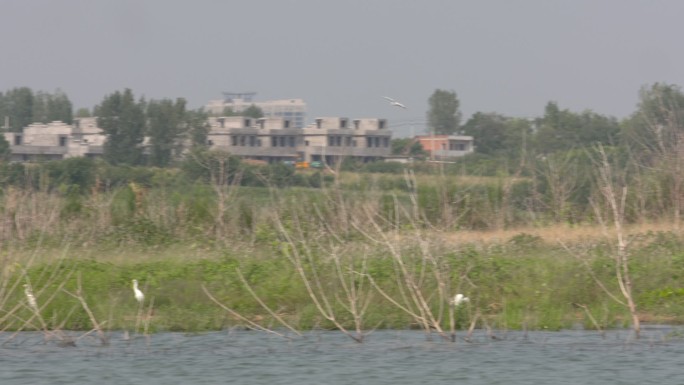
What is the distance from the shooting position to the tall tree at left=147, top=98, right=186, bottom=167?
36312 mm

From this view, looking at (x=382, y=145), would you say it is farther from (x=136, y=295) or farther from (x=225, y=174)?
(x=136, y=295)

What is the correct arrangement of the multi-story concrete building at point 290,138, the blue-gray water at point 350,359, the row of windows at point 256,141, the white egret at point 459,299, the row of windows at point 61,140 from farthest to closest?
1. the row of windows at point 256,141
2. the row of windows at point 61,140
3. the multi-story concrete building at point 290,138
4. the white egret at point 459,299
5. the blue-gray water at point 350,359

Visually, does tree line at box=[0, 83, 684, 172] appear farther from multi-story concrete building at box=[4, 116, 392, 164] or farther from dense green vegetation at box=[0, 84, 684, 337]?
dense green vegetation at box=[0, 84, 684, 337]

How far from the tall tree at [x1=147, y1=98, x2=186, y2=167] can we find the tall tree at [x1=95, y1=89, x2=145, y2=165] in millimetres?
440

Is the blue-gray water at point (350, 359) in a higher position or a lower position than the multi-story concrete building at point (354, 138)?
lower

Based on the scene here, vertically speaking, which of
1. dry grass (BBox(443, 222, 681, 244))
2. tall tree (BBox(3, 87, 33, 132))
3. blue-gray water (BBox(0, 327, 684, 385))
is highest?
tall tree (BBox(3, 87, 33, 132))

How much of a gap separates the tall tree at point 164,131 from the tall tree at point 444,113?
23.2 m

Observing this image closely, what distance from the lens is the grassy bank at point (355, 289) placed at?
1189 centimetres

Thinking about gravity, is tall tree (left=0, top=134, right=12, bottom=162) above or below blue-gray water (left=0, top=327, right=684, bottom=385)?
above

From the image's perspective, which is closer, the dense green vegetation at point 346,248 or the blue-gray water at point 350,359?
the blue-gray water at point 350,359

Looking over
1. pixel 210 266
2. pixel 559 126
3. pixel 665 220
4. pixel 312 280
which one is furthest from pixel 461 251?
pixel 559 126

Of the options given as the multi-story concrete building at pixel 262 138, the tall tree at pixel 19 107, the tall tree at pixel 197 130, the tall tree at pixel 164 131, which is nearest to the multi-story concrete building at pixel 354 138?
the multi-story concrete building at pixel 262 138


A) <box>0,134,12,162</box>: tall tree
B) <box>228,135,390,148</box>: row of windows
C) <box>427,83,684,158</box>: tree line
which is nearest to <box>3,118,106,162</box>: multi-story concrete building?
<box>0,134,12,162</box>: tall tree

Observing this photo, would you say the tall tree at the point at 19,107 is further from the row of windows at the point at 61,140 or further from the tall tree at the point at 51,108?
the row of windows at the point at 61,140
